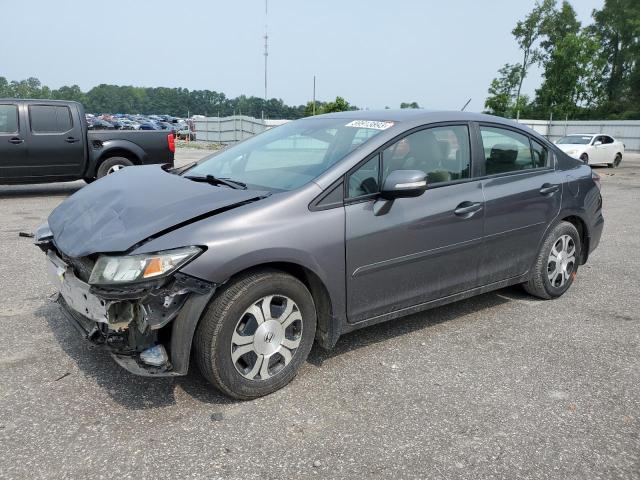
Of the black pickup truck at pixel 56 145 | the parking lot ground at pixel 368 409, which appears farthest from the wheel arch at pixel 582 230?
the black pickup truck at pixel 56 145

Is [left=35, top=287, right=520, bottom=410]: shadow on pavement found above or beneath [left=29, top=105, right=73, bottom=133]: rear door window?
beneath

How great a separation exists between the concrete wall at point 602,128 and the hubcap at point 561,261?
111 ft

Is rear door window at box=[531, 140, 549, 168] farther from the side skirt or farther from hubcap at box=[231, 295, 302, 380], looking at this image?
hubcap at box=[231, 295, 302, 380]

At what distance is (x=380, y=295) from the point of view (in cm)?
345

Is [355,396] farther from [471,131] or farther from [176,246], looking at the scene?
[471,131]

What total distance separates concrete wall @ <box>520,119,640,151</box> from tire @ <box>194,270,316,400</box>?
36410mm

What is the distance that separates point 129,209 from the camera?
311 cm

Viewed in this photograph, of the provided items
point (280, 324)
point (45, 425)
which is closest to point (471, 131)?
point (280, 324)

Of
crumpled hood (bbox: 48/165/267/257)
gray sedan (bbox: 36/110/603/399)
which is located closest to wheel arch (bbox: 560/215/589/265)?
gray sedan (bbox: 36/110/603/399)

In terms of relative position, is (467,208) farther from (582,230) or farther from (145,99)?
(145,99)

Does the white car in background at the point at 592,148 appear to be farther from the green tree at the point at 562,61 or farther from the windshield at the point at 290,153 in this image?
the green tree at the point at 562,61

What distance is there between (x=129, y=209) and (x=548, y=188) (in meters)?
3.27

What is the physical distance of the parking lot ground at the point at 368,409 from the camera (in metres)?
2.49

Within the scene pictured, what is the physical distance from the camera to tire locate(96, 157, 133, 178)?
10.4 meters
